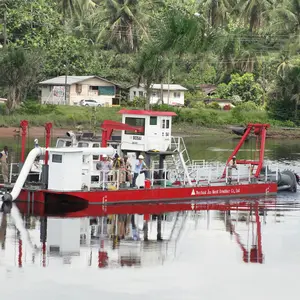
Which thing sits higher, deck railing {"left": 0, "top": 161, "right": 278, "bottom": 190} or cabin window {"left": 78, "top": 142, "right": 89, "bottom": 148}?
cabin window {"left": 78, "top": 142, "right": 89, "bottom": 148}

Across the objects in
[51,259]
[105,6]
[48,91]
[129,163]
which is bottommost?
[51,259]

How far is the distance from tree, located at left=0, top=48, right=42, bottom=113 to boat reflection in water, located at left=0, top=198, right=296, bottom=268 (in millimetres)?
50989

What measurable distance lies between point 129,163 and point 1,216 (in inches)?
271

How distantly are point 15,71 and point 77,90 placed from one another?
47.0 feet

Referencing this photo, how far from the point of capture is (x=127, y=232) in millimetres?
39000

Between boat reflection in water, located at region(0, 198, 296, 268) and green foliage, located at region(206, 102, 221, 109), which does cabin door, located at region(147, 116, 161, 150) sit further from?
green foliage, located at region(206, 102, 221, 109)

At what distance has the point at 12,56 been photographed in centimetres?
9562

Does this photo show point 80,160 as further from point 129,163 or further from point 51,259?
point 51,259

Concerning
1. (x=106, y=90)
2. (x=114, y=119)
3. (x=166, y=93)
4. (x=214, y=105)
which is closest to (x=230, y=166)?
(x=114, y=119)

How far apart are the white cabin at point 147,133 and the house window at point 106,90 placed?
6435 centimetres

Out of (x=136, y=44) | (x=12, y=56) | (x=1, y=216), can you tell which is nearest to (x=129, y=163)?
(x=1, y=216)

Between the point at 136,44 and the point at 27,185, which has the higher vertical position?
the point at 136,44

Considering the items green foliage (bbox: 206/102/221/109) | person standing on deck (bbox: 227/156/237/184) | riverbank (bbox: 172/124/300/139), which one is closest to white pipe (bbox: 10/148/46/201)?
person standing on deck (bbox: 227/156/237/184)

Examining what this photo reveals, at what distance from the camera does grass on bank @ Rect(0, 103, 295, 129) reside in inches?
3698
